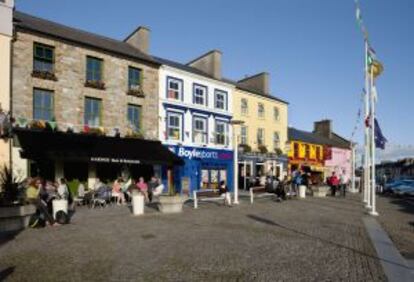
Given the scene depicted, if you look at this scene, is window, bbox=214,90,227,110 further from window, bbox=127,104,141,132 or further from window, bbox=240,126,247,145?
window, bbox=127,104,141,132

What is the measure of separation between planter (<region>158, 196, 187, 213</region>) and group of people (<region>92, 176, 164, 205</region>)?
2.64 m

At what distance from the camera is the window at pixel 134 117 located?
21.6m

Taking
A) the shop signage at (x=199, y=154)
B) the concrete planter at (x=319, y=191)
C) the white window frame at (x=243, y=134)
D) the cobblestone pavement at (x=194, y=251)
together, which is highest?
the white window frame at (x=243, y=134)

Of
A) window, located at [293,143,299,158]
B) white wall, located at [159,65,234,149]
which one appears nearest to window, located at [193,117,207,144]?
white wall, located at [159,65,234,149]

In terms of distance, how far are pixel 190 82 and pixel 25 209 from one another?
16.5m

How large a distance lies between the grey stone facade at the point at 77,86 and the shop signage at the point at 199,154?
2260 millimetres

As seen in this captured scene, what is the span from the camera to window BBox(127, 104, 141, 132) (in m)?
21.6

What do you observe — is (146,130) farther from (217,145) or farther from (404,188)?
(404,188)

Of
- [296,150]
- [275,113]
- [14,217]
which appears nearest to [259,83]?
[275,113]

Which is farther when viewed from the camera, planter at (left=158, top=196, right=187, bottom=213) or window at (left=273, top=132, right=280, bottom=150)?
window at (left=273, top=132, right=280, bottom=150)

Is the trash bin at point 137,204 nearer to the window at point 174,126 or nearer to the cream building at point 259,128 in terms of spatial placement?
the window at point 174,126

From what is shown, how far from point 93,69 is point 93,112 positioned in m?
2.44

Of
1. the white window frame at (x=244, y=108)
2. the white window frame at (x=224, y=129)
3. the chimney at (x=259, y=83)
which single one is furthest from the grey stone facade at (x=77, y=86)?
the chimney at (x=259, y=83)

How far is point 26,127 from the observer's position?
56.3 ft
